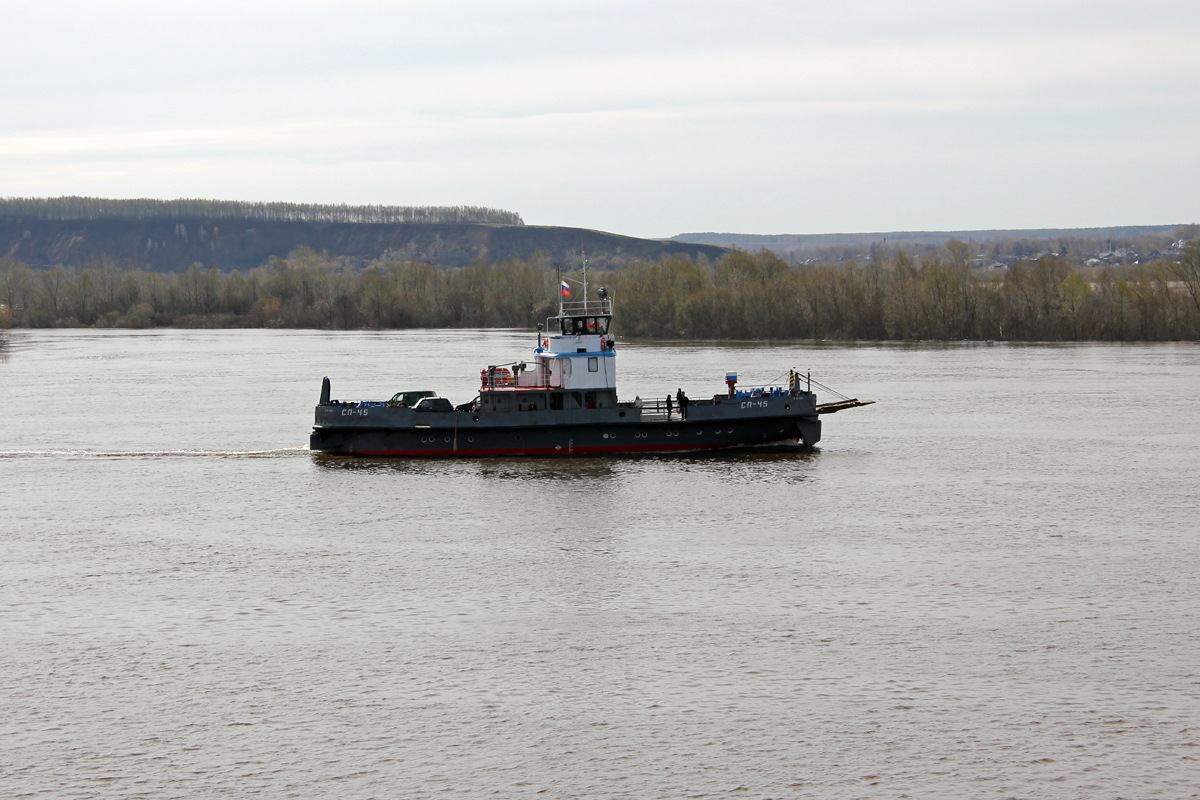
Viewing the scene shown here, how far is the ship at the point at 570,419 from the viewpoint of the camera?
139 feet

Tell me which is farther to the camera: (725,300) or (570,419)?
(725,300)

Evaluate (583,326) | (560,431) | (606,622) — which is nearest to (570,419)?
(560,431)

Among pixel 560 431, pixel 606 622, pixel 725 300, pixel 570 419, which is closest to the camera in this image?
pixel 606 622

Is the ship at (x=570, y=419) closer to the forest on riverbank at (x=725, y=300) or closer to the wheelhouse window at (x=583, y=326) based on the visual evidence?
the wheelhouse window at (x=583, y=326)

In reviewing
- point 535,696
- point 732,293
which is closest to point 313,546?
point 535,696

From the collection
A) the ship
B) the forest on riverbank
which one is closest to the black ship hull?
the ship

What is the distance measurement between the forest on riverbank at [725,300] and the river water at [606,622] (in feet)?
229

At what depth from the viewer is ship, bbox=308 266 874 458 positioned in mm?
42469

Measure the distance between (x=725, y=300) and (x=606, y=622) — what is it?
352ft

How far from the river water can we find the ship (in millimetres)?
1061

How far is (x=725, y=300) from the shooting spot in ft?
423

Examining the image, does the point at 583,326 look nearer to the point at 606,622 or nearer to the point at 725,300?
the point at 606,622

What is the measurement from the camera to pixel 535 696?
65.0 ft

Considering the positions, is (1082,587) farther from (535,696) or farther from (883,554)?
(535,696)
